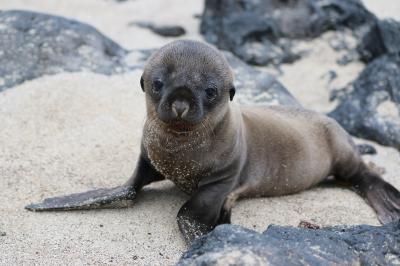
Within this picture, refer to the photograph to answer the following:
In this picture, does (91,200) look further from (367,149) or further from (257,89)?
(367,149)

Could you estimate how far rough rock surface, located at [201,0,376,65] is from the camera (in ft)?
29.5

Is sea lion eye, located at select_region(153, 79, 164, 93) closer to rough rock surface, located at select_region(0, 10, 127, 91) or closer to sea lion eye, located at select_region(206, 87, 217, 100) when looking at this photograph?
sea lion eye, located at select_region(206, 87, 217, 100)

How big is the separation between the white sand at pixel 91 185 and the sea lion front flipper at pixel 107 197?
0.19ft

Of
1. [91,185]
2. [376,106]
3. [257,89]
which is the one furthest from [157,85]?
[376,106]

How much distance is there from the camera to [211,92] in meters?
4.21

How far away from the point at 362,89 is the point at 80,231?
164 inches

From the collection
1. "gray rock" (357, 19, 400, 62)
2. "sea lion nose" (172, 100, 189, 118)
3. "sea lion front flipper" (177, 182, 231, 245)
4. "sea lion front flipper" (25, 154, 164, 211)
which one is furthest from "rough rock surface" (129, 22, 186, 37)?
"sea lion nose" (172, 100, 189, 118)

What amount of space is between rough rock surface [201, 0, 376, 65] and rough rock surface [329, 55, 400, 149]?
6.04ft

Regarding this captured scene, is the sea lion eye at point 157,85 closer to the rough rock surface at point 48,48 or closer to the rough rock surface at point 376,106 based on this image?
the rough rock surface at point 48,48

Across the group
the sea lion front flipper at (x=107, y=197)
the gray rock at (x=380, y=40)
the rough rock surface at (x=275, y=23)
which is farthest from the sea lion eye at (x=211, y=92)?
the rough rock surface at (x=275, y=23)

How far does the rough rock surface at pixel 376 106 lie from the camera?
6.70 m

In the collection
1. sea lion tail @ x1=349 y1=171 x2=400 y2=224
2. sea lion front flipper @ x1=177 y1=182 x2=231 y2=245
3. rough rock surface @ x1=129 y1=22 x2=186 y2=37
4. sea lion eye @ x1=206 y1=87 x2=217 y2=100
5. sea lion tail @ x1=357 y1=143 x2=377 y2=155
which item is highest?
sea lion eye @ x1=206 y1=87 x2=217 y2=100

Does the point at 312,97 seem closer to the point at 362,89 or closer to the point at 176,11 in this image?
the point at 362,89

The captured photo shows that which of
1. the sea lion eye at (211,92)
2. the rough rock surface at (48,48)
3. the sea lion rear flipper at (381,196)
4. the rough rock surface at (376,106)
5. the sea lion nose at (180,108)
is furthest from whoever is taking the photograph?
the rough rock surface at (376,106)
